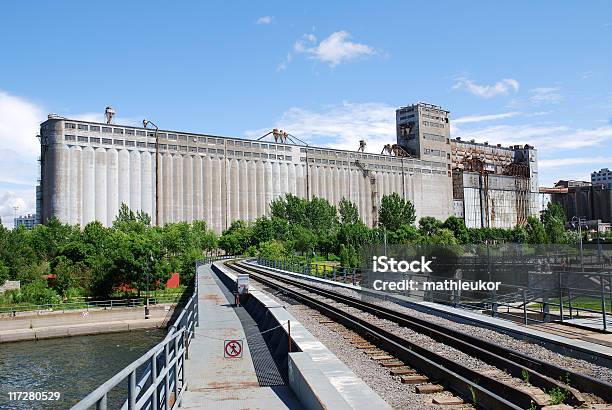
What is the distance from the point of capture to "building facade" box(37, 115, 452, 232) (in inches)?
4154

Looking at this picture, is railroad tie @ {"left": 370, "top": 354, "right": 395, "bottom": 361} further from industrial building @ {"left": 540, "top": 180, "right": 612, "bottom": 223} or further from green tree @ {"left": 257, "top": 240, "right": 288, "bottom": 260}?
industrial building @ {"left": 540, "top": 180, "right": 612, "bottom": 223}

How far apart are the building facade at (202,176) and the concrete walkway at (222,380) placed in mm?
96157

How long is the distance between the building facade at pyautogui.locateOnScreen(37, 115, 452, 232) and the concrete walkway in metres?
96.2

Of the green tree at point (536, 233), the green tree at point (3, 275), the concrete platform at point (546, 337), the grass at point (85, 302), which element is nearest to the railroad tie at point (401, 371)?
the concrete platform at point (546, 337)

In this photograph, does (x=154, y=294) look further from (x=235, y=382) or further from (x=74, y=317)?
(x=235, y=382)

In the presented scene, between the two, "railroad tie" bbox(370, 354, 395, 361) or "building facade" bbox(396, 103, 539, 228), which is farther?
"building facade" bbox(396, 103, 539, 228)

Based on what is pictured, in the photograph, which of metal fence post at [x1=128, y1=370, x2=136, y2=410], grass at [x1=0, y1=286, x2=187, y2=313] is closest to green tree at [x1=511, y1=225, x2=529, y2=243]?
grass at [x1=0, y1=286, x2=187, y2=313]

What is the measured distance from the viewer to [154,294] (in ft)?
238

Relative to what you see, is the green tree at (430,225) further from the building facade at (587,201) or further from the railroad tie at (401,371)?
the railroad tie at (401,371)

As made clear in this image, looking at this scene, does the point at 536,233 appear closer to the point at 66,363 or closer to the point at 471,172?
the point at 471,172

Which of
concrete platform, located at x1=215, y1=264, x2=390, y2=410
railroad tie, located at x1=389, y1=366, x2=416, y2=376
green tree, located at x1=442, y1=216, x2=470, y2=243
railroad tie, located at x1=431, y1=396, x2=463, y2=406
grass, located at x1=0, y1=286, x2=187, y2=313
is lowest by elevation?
grass, located at x1=0, y1=286, x2=187, y2=313

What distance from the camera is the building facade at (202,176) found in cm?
10550

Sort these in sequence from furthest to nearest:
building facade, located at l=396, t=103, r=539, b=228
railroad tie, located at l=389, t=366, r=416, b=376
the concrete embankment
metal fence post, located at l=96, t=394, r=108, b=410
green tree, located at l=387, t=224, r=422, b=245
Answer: building facade, located at l=396, t=103, r=539, b=228, green tree, located at l=387, t=224, r=422, b=245, the concrete embankment, railroad tie, located at l=389, t=366, r=416, b=376, metal fence post, located at l=96, t=394, r=108, b=410

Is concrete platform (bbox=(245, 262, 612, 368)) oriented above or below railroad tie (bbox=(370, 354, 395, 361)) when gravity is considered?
above
